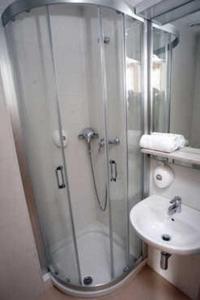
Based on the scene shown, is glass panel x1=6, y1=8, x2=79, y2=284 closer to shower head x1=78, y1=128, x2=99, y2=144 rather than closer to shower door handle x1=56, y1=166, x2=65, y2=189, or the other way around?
shower door handle x1=56, y1=166, x2=65, y2=189

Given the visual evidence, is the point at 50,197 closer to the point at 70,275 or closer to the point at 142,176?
the point at 70,275

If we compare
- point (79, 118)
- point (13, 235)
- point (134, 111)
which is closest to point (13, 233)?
point (13, 235)

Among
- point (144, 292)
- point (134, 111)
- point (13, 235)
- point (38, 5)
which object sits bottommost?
point (144, 292)

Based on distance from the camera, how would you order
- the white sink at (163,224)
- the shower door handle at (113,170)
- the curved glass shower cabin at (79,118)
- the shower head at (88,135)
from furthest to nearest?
the shower head at (88,135), the shower door handle at (113,170), the curved glass shower cabin at (79,118), the white sink at (163,224)

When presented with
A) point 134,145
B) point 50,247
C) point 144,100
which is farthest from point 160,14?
point 50,247

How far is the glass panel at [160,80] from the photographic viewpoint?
1.26 metres

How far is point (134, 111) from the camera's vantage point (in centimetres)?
140

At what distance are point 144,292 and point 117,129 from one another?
1.42m

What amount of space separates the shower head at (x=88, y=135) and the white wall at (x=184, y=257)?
2.22 feet

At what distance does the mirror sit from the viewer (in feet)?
3.68

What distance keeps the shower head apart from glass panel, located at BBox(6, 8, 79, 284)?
41 cm

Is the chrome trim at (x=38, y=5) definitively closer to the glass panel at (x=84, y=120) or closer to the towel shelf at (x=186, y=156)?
the glass panel at (x=84, y=120)

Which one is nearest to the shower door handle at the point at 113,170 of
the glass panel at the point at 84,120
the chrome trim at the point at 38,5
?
the glass panel at the point at 84,120

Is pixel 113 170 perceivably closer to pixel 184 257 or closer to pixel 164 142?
pixel 164 142
